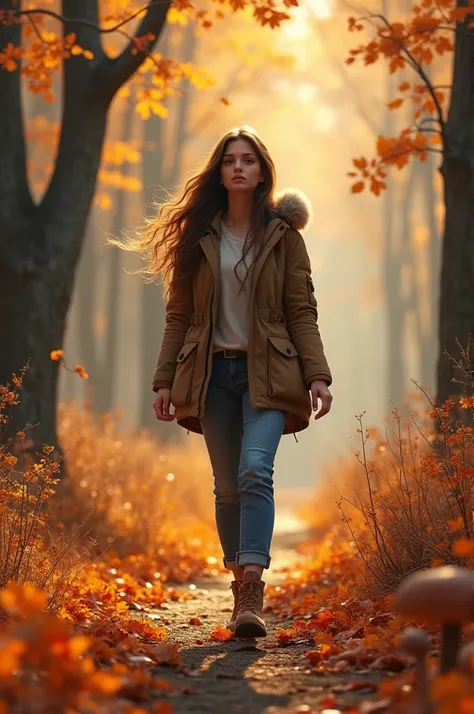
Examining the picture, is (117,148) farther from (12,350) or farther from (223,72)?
(223,72)

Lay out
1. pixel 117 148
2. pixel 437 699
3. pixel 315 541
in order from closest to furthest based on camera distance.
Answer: pixel 437 699
pixel 315 541
pixel 117 148

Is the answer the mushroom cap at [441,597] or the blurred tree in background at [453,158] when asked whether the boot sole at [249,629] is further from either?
the blurred tree in background at [453,158]

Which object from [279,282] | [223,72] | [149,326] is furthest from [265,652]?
[223,72]

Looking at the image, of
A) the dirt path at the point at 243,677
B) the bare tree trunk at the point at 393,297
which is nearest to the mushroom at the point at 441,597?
the dirt path at the point at 243,677

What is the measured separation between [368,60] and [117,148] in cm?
609

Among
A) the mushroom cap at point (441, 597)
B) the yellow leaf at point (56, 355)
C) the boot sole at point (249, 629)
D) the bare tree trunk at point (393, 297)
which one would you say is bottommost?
the mushroom cap at point (441, 597)

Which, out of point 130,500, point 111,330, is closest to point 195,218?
point 130,500

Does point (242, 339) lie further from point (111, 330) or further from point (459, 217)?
point (111, 330)

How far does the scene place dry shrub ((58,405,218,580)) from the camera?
25.1 ft

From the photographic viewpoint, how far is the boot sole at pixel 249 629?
14.4ft

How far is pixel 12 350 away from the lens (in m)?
6.98

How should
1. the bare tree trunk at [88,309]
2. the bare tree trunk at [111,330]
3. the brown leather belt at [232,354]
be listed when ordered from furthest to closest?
the bare tree trunk at [88,309], the bare tree trunk at [111,330], the brown leather belt at [232,354]

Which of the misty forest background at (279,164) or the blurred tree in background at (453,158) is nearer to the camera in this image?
the blurred tree in background at (453,158)

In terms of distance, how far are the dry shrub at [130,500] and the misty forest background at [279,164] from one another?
1.20 metres
